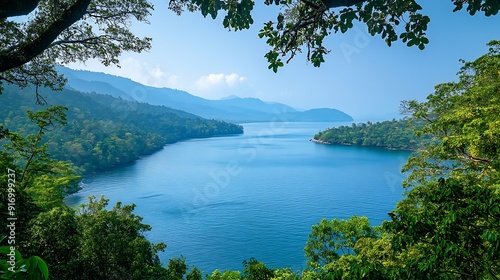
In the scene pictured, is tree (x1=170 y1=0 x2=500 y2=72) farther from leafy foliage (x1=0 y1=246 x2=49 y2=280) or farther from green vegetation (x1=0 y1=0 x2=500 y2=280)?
leafy foliage (x1=0 y1=246 x2=49 y2=280)

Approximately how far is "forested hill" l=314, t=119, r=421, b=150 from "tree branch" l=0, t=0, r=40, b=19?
8512cm

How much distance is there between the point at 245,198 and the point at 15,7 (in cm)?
3858

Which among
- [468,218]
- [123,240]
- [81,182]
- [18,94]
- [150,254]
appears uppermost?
[18,94]

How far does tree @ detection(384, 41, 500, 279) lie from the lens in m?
2.51

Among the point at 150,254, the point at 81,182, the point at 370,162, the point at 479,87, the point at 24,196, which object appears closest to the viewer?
the point at 24,196

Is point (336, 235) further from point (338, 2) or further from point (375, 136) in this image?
point (375, 136)

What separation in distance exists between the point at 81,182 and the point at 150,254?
134 ft

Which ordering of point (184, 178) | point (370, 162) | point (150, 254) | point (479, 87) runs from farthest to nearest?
1. point (370, 162)
2. point (184, 178)
3. point (150, 254)
4. point (479, 87)

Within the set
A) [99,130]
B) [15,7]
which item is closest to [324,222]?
[15,7]

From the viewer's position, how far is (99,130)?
7850cm

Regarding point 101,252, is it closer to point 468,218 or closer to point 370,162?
point 468,218

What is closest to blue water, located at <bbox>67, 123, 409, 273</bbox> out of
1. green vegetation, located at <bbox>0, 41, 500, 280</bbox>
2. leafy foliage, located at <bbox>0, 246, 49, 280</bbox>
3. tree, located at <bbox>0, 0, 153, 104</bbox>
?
green vegetation, located at <bbox>0, 41, 500, 280</bbox>

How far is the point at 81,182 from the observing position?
47.6 metres

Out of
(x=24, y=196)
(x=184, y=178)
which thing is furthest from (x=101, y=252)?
(x=184, y=178)
